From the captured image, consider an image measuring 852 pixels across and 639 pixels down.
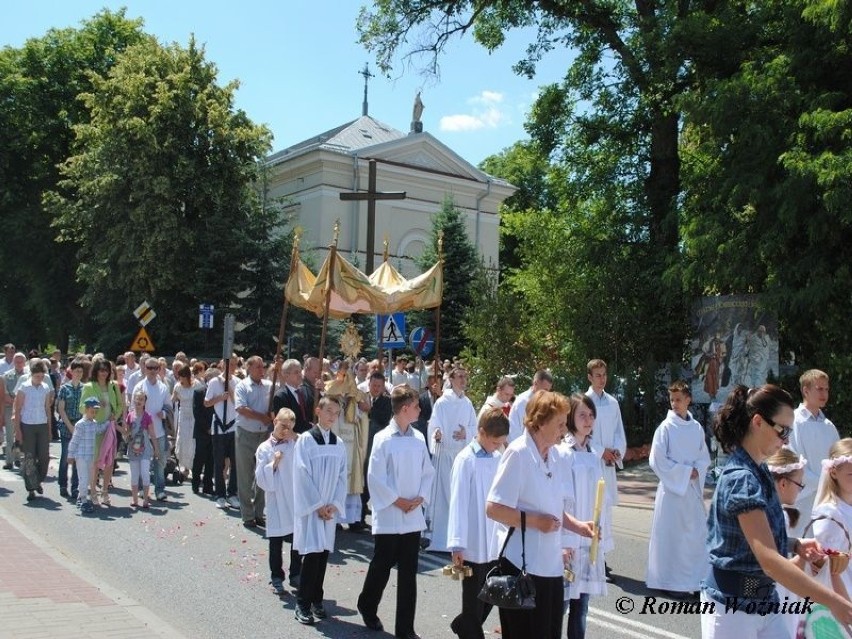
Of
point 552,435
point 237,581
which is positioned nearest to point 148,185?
point 237,581

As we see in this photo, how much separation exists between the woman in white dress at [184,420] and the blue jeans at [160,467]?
4.73 feet

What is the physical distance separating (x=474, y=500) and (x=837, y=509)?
2.38 metres

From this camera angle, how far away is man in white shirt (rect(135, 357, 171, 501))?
1255cm

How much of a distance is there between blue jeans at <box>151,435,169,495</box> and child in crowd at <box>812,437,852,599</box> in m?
9.84

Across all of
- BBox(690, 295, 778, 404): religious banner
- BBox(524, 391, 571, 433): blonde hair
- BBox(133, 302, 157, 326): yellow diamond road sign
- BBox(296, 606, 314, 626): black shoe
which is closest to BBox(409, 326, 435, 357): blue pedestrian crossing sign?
BBox(133, 302, 157, 326): yellow diamond road sign

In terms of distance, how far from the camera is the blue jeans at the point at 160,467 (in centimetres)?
1249

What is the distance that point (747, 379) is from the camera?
667 inches

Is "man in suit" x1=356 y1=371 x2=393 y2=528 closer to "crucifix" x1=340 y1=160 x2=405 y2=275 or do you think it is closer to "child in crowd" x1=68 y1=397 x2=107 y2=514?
"child in crowd" x1=68 y1=397 x2=107 y2=514

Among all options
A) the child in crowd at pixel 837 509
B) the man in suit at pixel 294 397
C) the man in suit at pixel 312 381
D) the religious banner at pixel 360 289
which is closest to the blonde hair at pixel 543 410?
the child in crowd at pixel 837 509

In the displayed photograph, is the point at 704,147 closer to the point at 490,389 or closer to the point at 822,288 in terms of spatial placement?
the point at 822,288

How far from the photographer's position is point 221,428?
12.6 metres

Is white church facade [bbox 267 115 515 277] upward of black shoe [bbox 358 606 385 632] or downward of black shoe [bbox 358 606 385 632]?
upward

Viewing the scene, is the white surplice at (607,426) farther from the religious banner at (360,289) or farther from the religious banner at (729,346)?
the religious banner at (729,346)

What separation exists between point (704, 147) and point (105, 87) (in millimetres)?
23840
